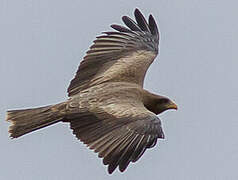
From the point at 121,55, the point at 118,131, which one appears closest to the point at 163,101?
the point at 121,55

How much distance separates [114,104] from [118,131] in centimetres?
100

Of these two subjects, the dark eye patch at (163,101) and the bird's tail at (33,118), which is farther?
the dark eye patch at (163,101)

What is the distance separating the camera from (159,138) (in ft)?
50.3

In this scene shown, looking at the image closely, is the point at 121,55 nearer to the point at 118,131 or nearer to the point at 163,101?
the point at 163,101

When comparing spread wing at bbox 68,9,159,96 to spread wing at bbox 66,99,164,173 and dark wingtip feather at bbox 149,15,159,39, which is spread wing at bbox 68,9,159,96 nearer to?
dark wingtip feather at bbox 149,15,159,39

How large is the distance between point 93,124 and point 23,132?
4.50ft

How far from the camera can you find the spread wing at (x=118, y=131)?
48.9ft

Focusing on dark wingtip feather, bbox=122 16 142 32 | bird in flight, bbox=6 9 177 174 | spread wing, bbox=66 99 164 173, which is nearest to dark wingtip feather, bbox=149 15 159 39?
bird in flight, bbox=6 9 177 174

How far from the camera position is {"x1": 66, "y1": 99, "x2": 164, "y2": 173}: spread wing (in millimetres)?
14914

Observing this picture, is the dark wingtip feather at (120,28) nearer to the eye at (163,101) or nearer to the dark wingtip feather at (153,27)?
the dark wingtip feather at (153,27)

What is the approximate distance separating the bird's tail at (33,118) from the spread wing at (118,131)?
1.52 feet

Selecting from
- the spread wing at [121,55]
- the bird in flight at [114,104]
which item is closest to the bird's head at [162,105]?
the bird in flight at [114,104]

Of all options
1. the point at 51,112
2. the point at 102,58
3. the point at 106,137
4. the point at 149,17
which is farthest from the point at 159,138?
the point at 149,17

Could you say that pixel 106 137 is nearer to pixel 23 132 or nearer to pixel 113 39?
pixel 23 132
